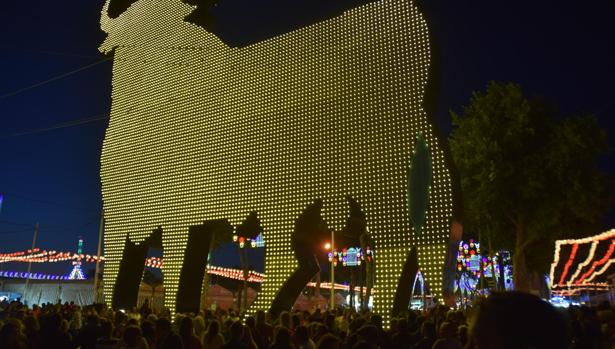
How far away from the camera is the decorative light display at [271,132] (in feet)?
35.1

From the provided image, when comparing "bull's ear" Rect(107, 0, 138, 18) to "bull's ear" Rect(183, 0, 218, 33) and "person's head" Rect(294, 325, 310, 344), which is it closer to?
"bull's ear" Rect(183, 0, 218, 33)

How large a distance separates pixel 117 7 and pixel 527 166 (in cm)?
1608

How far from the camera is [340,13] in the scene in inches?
476

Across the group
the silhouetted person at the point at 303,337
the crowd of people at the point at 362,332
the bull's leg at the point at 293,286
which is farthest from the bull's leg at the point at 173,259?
the silhouetted person at the point at 303,337

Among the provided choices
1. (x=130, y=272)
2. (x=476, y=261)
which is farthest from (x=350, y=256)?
(x=130, y=272)

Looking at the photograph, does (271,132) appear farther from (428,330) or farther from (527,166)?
(527,166)

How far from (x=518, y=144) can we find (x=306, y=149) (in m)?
11.3

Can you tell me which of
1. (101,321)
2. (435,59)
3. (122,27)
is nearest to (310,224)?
(435,59)

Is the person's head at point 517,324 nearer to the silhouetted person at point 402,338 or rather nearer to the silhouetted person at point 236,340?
the silhouetted person at point 236,340

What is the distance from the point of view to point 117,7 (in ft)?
52.9

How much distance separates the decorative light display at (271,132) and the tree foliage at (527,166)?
10127 millimetres

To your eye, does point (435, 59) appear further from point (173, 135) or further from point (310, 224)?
point (173, 135)

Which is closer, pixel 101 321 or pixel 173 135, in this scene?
pixel 101 321

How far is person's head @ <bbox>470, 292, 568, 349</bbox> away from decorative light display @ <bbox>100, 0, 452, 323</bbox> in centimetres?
857
